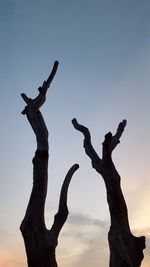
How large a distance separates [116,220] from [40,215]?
13.8 feet

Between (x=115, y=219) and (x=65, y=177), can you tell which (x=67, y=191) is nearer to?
(x=65, y=177)

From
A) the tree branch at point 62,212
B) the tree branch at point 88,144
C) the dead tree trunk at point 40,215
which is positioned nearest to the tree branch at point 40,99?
the dead tree trunk at point 40,215

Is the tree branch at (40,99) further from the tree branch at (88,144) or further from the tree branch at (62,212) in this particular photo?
the tree branch at (88,144)

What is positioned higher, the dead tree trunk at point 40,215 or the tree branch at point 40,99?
the tree branch at point 40,99

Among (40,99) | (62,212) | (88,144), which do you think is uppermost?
(40,99)

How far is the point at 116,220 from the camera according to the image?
16.3 meters

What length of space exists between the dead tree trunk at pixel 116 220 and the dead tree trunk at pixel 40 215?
7.30 feet

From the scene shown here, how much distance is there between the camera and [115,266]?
15508 millimetres

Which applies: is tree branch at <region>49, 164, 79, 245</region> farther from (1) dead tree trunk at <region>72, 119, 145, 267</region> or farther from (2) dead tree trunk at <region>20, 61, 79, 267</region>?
(1) dead tree trunk at <region>72, 119, 145, 267</region>

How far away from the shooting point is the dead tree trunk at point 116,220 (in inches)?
612

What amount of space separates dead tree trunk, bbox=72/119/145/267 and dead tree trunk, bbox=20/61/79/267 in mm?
2226

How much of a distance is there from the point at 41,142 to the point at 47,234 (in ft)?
9.74

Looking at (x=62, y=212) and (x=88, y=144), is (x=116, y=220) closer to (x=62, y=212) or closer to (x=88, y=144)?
(x=62, y=212)

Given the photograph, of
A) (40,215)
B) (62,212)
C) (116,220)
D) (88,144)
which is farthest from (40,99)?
(116,220)
